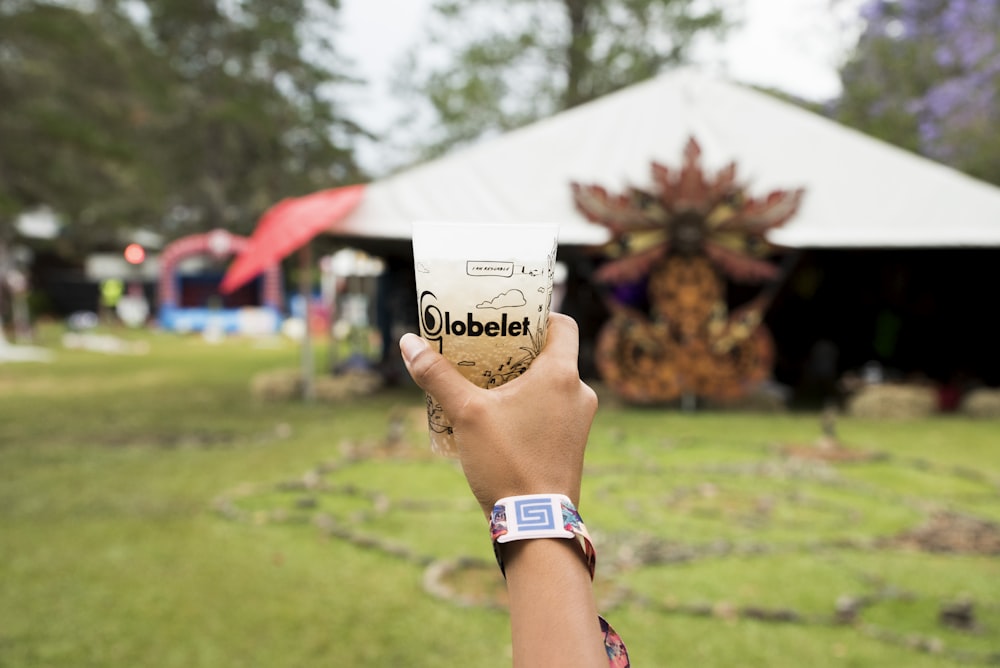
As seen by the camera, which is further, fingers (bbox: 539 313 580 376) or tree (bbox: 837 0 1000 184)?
tree (bbox: 837 0 1000 184)

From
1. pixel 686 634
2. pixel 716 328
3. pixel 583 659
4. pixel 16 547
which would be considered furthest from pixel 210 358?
pixel 583 659

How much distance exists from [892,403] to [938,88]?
30.2ft

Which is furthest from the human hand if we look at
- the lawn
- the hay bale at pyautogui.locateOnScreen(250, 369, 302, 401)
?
the hay bale at pyautogui.locateOnScreen(250, 369, 302, 401)

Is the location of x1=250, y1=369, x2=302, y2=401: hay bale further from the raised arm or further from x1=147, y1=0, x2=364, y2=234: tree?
x1=147, y1=0, x2=364, y2=234: tree

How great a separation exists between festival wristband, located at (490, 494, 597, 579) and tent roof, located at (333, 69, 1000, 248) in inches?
324

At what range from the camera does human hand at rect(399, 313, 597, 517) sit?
1180 mm

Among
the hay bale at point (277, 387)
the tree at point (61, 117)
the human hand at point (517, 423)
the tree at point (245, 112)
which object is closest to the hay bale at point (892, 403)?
the hay bale at point (277, 387)

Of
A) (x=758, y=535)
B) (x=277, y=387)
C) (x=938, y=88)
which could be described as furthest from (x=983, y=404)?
(x=938, y=88)

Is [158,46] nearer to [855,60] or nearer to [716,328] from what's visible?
→ [855,60]

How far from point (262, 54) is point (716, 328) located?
2210cm

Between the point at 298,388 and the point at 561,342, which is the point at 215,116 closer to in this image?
the point at 298,388

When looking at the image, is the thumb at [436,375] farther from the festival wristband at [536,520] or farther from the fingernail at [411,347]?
the festival wristband at [536,520]

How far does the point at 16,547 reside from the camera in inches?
186

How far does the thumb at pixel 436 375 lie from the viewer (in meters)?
1.21
